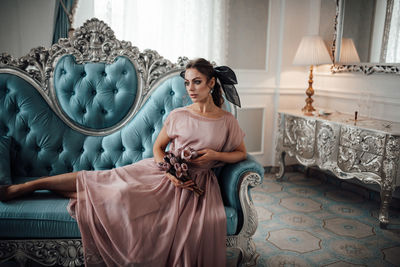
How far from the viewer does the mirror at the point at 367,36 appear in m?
2.98

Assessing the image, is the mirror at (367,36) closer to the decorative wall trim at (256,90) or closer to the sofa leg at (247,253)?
the decorative wall trim at (256,90)

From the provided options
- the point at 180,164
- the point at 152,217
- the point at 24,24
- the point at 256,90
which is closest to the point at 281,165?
the point at 256,90

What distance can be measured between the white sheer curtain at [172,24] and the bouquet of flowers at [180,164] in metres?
1.88

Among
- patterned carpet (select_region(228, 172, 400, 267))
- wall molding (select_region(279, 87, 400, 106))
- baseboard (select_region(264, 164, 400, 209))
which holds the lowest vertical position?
patterned carpet (select_region(228, 172, 400, 267))

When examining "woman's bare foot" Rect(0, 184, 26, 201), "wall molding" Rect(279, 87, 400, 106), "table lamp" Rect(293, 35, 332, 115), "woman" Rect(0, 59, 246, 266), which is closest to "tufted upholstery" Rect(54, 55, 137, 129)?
"woman" Rect(0, 59, 246, 266)

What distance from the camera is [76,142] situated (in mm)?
2303

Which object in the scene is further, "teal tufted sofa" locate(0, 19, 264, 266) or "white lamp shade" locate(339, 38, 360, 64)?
"white lamp shade" locate(339, 38, 360, 64)

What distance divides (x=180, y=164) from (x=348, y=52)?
2588mm

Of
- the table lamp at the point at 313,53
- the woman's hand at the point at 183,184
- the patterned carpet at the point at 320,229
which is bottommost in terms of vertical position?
the patterned carpet at the point at 320,229

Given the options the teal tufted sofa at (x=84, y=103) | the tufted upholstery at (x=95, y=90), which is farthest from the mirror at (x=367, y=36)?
the tufted upholstery at (x=95, y=90)

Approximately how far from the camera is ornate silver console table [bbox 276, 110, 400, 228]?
258cm

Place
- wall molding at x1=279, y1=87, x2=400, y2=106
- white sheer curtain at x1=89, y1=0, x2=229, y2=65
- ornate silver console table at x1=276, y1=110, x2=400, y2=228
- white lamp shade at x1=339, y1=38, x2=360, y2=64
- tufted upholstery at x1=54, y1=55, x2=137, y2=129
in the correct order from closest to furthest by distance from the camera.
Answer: tufted upholstery at x1=54, y1=55, x2=137, y2=129
ornate silver console table at x1=276, y1=110, x2=400, y2=228
wall molding at x1=279, y1=87, x2=400, y2=106
white sheer curtain at x1=89, y1=0, x2=229, y2=65
white lamp shade at x1=339, y1=38, x2=360, y2=64

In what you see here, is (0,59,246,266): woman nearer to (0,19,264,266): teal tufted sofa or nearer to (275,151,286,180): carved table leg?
(0,19,264,266): teal tufted sofa

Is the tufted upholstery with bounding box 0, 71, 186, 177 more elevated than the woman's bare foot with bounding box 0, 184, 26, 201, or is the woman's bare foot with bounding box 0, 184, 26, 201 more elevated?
the tufted upholstery with bounding box 0, 71, 186, 177
